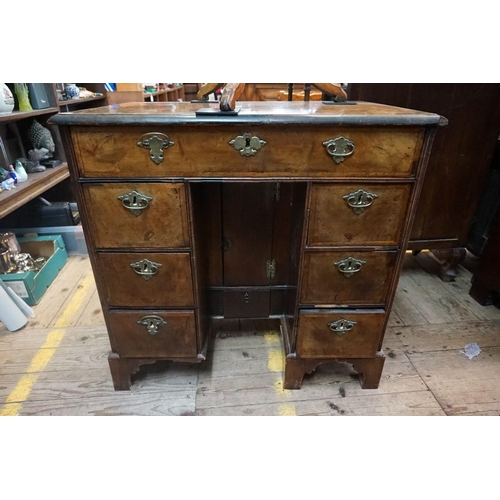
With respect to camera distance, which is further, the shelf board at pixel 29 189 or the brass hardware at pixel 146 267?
the shelf board at pixel 29 189

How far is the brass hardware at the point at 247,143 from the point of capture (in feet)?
2.95

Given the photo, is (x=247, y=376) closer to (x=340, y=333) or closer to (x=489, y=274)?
(x=340, y=333)

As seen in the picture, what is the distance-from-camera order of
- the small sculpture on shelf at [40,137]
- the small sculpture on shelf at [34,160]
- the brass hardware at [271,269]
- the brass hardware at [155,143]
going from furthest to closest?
the small sculpture on shelf at [40,137], the small sculpture on shelf at [34,160], the brass hardware at [271,269], the brass hardware at [155,143]

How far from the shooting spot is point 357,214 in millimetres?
1003

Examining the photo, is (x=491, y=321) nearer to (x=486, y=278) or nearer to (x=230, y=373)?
(x=486, y=278)

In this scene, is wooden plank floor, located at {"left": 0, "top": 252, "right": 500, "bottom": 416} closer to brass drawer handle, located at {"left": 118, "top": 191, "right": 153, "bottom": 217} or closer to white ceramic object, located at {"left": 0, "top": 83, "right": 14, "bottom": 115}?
brass drawer handle, located at {"left": 118, "top": 191, "right": 153, "bottom": 217}

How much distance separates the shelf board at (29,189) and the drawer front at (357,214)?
1.29 m

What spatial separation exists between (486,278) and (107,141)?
1828 mm

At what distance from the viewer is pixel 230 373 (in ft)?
4.55

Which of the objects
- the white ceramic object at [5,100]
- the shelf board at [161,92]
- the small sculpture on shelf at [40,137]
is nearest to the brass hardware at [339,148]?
the white ceramic object at [5,100]

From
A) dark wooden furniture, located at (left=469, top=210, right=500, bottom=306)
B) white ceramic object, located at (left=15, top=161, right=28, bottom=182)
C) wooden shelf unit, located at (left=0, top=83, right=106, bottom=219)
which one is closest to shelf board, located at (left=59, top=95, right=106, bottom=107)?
wooden shelf unit, located at (left=0, top=83, right=106, bottom=219)

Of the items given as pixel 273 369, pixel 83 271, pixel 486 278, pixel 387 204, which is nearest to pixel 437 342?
pixel 486 278

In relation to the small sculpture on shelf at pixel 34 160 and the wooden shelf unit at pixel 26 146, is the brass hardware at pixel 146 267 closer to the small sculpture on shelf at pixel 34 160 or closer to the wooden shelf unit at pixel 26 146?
the wooden shelf unit at pixel 26 146

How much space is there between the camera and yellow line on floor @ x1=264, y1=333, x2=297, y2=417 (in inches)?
48.4
